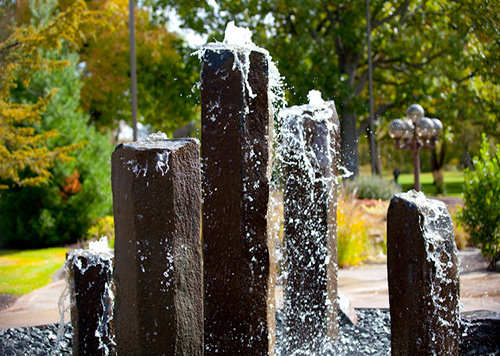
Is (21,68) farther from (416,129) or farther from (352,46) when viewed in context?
(352,46)

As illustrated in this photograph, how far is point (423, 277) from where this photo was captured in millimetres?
2748

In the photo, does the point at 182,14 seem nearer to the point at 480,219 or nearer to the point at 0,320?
the point at 480,219

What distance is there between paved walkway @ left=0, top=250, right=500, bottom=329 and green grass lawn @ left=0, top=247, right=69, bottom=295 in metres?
0.28

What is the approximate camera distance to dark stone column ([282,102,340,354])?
13.0 ft

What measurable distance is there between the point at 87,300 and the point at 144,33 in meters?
16.9

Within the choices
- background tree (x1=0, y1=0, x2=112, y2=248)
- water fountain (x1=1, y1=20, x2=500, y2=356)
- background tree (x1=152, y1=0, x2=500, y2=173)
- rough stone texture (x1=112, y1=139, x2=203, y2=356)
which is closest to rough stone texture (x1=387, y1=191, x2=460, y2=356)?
water fountain (x1=1, y1=20, x2=500, y2=356)

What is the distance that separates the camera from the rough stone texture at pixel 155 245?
2527 mm

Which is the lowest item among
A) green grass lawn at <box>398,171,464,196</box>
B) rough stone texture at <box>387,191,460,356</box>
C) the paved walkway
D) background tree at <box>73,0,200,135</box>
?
the paved walkway

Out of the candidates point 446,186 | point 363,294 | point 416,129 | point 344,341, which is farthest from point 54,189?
point 446,186

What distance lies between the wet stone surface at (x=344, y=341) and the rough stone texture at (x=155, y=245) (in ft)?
5.15

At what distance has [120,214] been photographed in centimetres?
264

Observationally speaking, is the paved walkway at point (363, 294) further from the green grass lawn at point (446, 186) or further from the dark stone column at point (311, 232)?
the green grass lawn at point (446, 186)

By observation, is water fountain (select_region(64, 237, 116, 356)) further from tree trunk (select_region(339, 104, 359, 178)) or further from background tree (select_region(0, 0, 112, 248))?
tree trunk (select_region(339, 104, 359, 178))

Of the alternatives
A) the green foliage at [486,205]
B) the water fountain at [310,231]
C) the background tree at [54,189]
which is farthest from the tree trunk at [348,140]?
the water fountain at [310,231]
